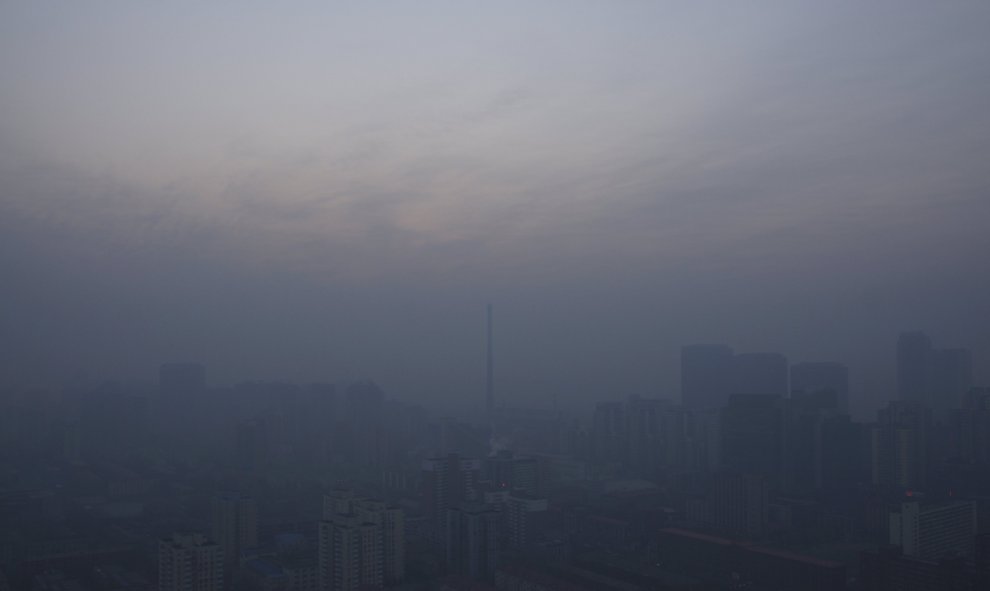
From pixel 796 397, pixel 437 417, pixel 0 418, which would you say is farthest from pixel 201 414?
pixel 796 397

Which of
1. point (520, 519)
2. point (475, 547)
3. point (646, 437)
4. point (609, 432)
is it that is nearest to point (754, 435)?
point (646, 437)

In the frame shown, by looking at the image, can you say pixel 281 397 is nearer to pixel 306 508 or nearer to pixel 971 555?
pixel 306 508

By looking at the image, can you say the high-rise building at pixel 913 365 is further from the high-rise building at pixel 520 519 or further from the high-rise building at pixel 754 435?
the high-rise building at pixel 520 519

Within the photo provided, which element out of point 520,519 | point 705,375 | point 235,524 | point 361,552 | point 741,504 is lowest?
point 741,504

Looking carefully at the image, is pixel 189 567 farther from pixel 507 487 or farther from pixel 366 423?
pixel 366 423

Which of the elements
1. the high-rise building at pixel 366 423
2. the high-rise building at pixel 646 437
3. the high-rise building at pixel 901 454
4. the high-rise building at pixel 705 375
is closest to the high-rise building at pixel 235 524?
the high-rise building at pixel 366 423

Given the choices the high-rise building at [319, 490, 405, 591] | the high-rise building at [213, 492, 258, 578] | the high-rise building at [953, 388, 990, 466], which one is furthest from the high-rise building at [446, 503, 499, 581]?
the high-rise building at [953, 388, 990, 466]
